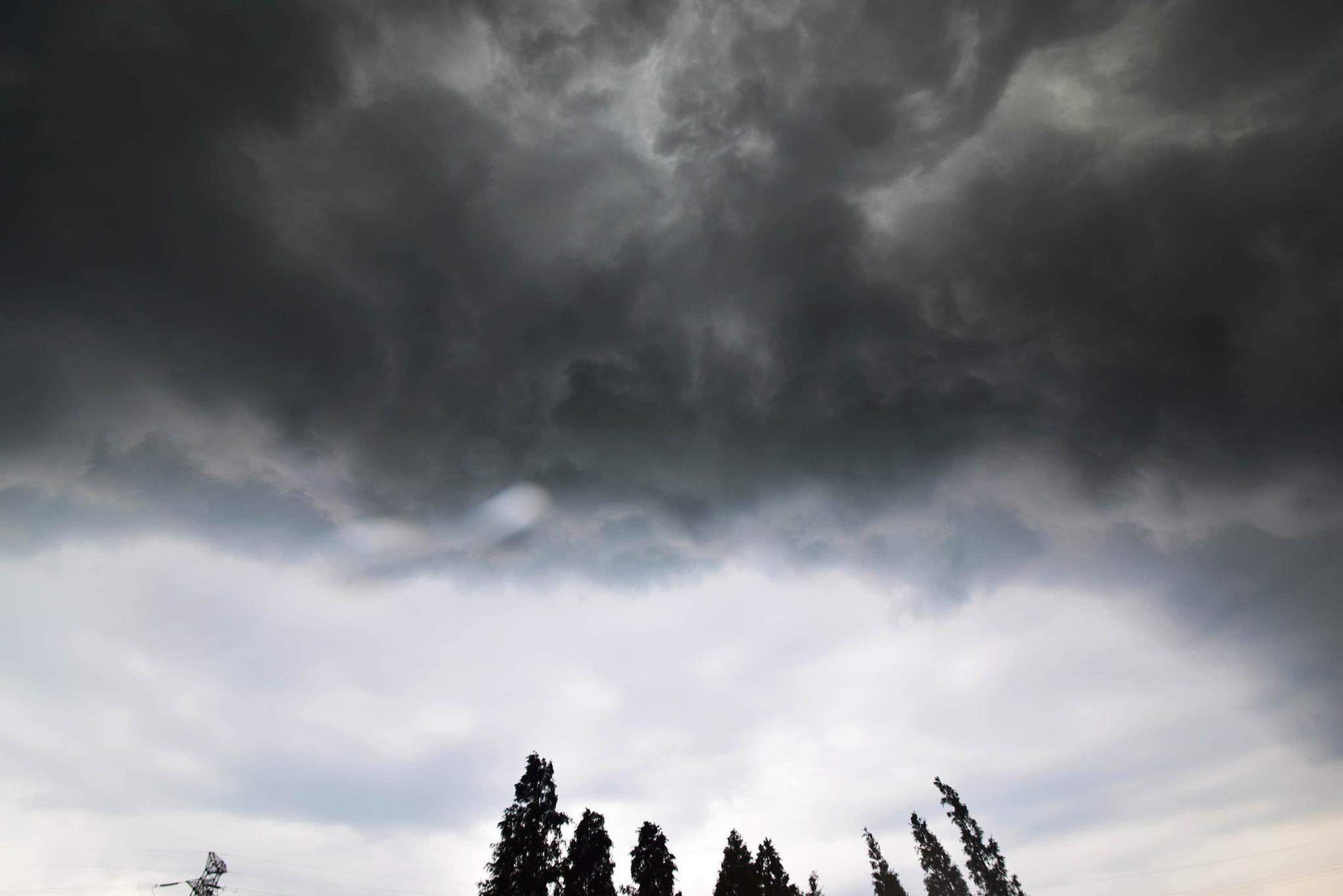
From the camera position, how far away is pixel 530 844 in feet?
139

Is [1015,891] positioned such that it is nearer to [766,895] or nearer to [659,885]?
[766,895]

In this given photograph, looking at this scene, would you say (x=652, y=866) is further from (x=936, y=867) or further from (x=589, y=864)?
(x=936, y=867)

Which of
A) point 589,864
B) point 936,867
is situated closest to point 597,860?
point 589,864

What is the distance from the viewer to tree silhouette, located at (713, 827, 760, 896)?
55.5 metres

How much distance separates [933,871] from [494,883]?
209 feet

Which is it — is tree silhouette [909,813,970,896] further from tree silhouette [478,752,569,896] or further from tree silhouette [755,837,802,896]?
tree silhouette [478,752,569,896]

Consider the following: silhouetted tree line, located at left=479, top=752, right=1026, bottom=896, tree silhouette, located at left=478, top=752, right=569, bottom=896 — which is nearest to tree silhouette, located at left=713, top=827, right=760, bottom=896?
silhouetted tree line, located at left=479, top=752, right=1026, bottom=896

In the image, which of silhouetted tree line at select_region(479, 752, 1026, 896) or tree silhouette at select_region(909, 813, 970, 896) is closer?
silhouetted tree line at select_region(479, 752, 1026, 896)

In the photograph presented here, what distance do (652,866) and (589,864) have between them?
27.4 ft

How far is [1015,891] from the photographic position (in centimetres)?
6531

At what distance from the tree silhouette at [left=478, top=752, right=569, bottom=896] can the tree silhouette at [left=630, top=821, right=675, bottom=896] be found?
9.41 metres

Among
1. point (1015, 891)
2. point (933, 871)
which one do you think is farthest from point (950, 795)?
point (933, 871)

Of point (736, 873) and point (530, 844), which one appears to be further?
point (736, 873)

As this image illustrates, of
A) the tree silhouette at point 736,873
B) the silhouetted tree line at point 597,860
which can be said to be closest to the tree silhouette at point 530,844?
the silhouetted tree line at point 597,860
